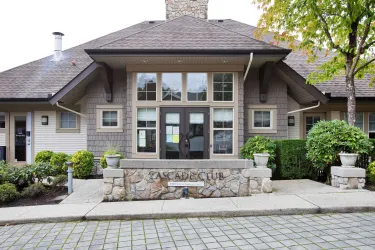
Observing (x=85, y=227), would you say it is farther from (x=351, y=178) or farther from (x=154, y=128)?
(x=351, y=178)

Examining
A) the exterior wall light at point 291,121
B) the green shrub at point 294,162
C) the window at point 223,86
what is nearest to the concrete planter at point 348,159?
the green shrub at point 294,162

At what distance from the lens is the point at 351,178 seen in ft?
20.7

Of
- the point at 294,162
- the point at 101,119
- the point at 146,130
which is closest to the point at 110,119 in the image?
the point at 101,119

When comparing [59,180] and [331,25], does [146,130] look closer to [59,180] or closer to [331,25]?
[59,180]

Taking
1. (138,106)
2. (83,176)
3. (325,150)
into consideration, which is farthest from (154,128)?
(325,150)

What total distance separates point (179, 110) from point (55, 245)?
6.51 m

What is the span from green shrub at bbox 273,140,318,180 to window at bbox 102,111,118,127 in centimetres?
637

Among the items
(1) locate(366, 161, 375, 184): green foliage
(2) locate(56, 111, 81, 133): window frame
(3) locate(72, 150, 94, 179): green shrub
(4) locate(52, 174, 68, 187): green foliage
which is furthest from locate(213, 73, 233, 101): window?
(2) locate(56, 111, 81, 133): window frame

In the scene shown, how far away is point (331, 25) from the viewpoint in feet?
26.4

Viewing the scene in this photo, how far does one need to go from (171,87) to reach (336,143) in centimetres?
578

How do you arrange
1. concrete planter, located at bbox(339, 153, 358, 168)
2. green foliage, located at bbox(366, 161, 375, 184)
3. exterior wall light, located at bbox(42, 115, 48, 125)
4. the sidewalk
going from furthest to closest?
exterior wall light, located at bbox(42, 115, 48, 125) < green foliage, located at bbox(366, 161, 375, 184) < concrete planter, located at bbox(339, 153, 358, 168) < the sidewalk

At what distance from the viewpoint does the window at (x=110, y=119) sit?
1029 centimetres

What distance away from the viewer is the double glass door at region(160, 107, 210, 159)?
9.45 m

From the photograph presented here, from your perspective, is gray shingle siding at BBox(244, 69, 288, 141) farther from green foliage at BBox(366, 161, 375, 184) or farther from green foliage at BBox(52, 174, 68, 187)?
green foliage at BBox(52, 174, 68, 187)
